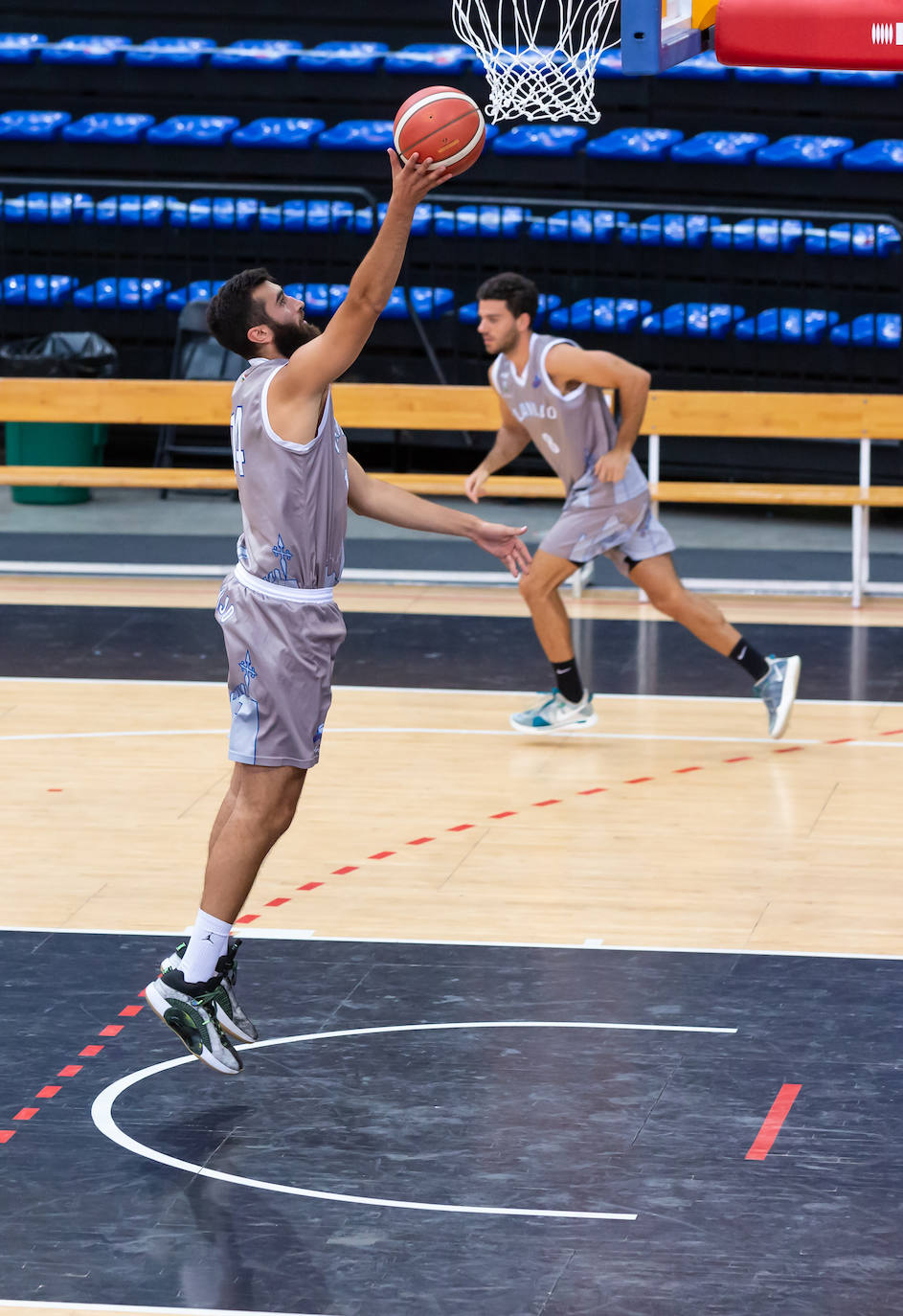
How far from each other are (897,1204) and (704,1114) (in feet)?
1.92

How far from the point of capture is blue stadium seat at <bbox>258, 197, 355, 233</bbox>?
14.7 meters

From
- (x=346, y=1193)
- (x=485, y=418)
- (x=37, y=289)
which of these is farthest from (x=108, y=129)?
(x=346, y=1193)

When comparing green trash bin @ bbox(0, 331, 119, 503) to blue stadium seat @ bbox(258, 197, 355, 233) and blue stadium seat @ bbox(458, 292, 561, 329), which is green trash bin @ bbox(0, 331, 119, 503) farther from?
blue stadium seat @ bbox(458, 292, 561, 329)

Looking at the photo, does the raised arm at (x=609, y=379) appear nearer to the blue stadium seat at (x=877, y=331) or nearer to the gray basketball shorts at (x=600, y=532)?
the gray basketball shorts at (x=600, y=532)

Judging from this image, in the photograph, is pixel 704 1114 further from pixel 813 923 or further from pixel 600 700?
pixel 600 700

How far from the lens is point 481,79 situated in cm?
1561

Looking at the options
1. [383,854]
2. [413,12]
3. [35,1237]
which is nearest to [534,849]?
[383,854]

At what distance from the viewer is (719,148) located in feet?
47.7

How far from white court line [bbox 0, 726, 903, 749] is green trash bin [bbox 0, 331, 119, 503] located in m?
5.84

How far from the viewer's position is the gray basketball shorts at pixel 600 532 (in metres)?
8.37

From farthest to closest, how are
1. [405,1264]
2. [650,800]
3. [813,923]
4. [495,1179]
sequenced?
[650,800] < [813,923] < [495,1179] < [405,1264]

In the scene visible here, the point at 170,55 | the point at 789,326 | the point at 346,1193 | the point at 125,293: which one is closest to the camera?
the point at 346,1193

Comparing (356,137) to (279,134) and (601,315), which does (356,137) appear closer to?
(279,134)

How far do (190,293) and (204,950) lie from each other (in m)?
10.6
